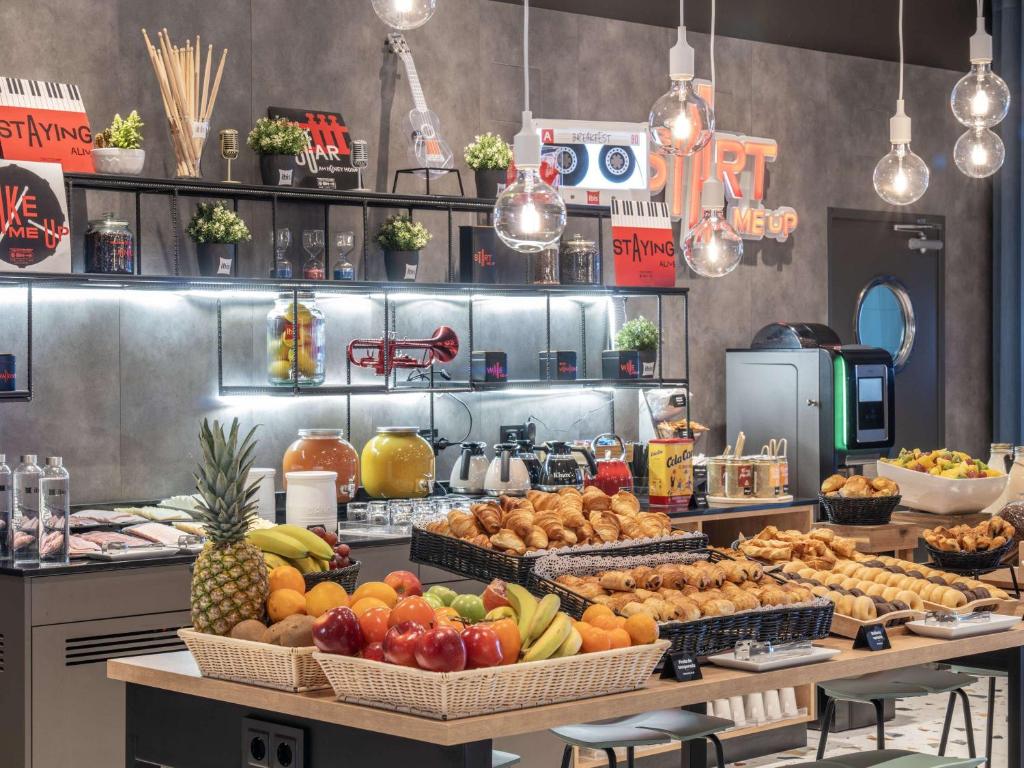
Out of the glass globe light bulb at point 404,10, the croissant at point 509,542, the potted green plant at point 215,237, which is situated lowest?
the croissant at point 509,542

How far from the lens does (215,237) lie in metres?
5.09

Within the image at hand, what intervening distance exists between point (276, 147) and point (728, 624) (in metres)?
3.20

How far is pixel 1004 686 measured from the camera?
6.27 meters

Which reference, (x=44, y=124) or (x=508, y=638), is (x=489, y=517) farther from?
(x=44, y=124)

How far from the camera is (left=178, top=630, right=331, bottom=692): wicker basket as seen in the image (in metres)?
2.45

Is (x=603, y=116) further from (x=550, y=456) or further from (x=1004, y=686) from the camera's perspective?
(x=1004, y=686)

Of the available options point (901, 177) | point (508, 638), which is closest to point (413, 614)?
point (508, 638)

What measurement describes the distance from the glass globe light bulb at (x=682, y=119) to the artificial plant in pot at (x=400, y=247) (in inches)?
95.9

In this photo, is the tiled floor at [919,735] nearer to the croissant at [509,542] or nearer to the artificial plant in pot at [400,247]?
the artificial plant in pot at [400,247]

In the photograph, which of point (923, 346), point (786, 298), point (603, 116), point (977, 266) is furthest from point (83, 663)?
point (977, 266)

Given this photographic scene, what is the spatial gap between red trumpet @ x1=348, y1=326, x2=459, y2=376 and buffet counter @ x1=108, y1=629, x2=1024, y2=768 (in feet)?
8.53

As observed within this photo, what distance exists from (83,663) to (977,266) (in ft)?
19.9

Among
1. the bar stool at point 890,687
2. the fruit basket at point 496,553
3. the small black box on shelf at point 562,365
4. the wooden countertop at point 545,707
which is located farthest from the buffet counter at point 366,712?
the small black box on shelf at point 562,365

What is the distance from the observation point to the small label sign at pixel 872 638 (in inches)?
113
